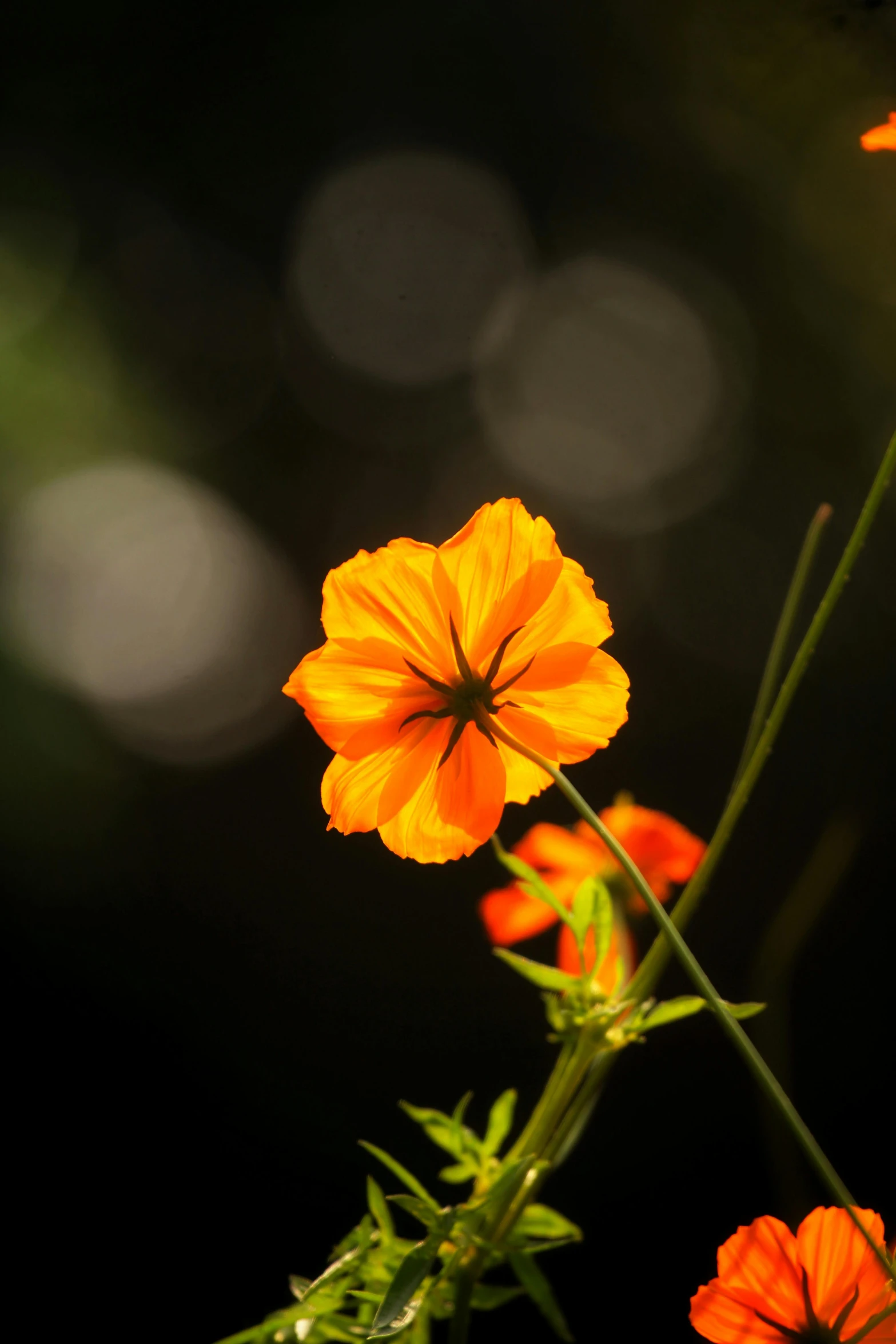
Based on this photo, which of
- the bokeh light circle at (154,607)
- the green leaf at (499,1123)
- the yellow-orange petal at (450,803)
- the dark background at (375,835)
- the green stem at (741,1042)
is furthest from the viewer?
the bokeh light circle at (154,607)

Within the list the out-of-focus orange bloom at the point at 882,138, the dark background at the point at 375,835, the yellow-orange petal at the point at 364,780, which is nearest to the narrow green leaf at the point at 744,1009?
the yellow-orange petal at the point at 364,780

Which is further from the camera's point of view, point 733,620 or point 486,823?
point 733,620

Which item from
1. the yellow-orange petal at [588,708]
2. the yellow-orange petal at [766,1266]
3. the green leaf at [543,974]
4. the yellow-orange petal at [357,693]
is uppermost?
the yellow-orange petal at [357,693]

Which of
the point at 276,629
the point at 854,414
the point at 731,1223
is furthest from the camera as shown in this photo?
the point at 276,629

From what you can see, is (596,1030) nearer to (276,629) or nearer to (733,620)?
(733,620)

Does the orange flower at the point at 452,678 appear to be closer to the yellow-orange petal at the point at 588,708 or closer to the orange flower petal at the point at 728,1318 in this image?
the yellow-orange petal at the point at 588,708

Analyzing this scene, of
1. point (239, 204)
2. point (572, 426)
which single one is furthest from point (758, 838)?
point (239, 204)

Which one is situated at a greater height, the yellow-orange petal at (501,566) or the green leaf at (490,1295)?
the yellow-orange petal at (501,566)

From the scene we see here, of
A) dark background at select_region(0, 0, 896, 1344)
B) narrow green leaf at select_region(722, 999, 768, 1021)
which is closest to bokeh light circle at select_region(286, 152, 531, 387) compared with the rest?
dark background at select_region(0, 0, 896, 1344)
